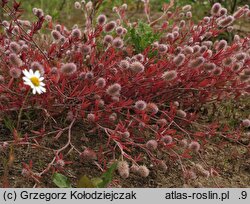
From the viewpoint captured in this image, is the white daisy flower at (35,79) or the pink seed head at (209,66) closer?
the white daisy flower at (35,79)

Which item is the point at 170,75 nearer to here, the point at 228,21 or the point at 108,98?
the point at 108,98

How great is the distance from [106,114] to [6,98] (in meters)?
0.57

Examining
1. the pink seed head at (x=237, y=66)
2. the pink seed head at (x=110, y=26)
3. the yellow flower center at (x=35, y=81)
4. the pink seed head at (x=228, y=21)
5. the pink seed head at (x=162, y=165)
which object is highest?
the pink seed head at (x=228, y=21)

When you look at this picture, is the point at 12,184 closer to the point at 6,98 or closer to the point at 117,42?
the point at 6,98

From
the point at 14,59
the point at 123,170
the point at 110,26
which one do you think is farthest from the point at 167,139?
the point at 14,59

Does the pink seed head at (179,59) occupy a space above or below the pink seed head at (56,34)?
below

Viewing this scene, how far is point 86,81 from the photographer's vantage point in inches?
108

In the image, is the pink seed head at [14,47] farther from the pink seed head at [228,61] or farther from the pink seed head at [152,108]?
the pink seed head at [228,61]

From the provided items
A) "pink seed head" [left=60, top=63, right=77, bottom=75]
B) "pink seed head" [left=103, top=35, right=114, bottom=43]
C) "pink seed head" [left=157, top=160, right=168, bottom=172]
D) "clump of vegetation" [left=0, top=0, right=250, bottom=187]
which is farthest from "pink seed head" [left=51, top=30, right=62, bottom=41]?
"pink seed head" [left=157, top=160, right=168, bottom=172]

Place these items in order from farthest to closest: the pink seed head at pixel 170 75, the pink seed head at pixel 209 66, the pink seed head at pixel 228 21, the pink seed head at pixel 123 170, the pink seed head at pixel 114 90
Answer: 1. the pink seed head at pixel 228 21
2. the pink seed head at pixel 209 66
3. the pink seed head at pixel 170 75
4. the pink seed head at pixel 114 90
5. the pink seed head at pixel 123 170

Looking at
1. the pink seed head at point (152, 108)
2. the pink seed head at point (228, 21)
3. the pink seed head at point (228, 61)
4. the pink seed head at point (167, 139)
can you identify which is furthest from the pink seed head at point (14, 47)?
the pink seed head at point (228, 21)

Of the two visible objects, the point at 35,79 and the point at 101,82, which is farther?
the point at 101,82

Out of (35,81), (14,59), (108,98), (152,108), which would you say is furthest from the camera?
(108,98)

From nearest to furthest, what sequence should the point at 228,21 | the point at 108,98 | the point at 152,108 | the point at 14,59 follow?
the point at 14,59
the point at 152,108
the point at 108,98
the point at 228,21
